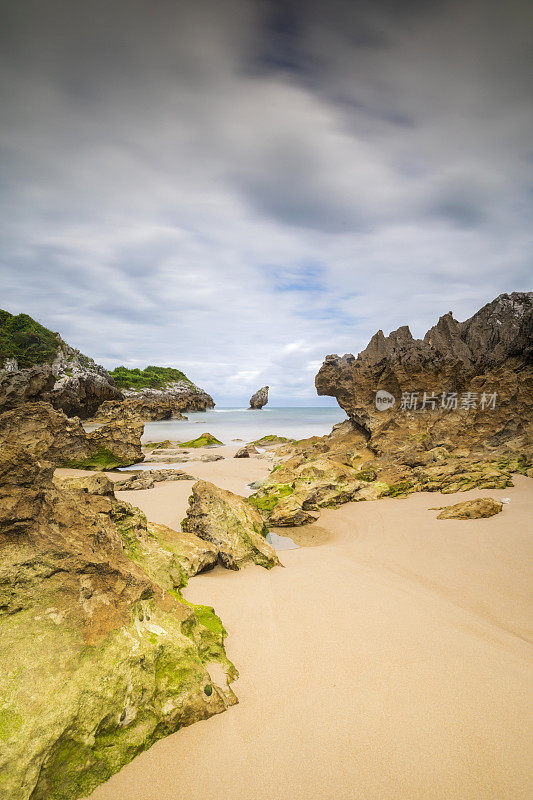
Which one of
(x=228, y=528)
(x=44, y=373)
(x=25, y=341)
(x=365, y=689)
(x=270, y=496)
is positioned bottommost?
(x=270, y=496)

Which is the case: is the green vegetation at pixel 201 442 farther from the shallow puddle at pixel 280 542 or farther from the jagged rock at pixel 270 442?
the shallow puddle at pixel 280 542

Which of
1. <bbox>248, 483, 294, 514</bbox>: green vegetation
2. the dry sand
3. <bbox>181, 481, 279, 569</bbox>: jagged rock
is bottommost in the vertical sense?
<bbox>248, 483, 294, 514</bbox>: green vegetation

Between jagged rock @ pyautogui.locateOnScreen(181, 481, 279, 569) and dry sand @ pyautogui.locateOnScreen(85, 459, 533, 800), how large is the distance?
0.88ft

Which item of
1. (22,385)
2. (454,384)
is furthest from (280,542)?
(22,385)

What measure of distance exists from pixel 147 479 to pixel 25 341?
4923cm

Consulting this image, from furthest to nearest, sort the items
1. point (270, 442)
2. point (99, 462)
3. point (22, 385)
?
point (270, 442) → point (22, 385) → point (99, 462)

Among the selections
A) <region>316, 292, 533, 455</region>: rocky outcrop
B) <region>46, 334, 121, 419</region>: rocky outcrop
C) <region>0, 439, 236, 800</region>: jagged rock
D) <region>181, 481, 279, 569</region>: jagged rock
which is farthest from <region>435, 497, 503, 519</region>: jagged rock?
<region>46, 334, 121, 419</region>: rocky outcrop

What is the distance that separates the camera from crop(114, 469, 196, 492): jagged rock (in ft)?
35.9

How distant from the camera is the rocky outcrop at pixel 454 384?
530 inches

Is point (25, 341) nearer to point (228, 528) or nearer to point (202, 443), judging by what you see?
point (202, 443)

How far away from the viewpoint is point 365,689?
2.89m

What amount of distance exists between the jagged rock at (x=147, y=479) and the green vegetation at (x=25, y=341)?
40300mm

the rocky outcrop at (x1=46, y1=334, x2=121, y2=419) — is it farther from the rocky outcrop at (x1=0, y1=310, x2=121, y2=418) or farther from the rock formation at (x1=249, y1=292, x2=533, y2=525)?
the rock formation at (x1=249, y1=292, x2=533, y2=525)

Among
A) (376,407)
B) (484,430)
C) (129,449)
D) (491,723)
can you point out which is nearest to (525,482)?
(484,430)
